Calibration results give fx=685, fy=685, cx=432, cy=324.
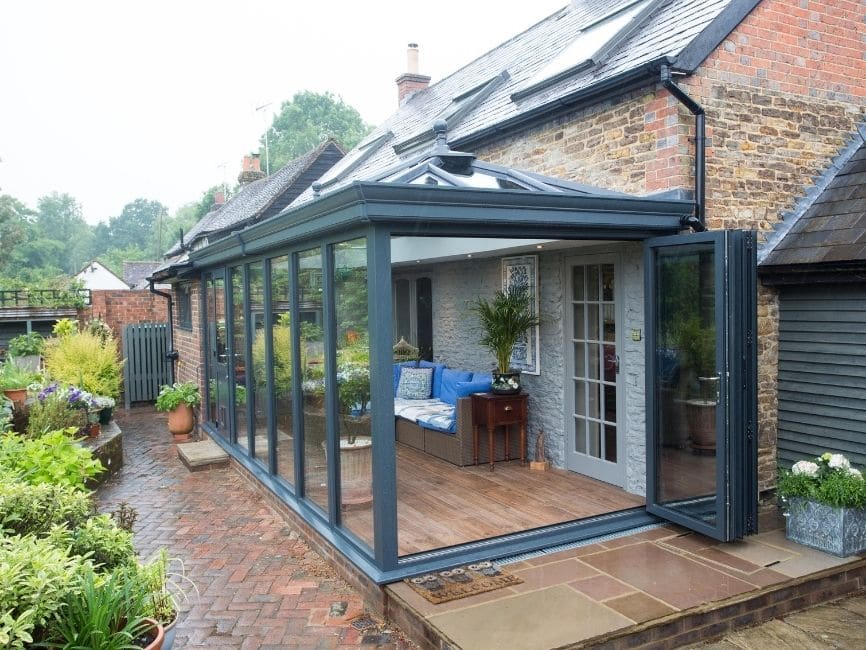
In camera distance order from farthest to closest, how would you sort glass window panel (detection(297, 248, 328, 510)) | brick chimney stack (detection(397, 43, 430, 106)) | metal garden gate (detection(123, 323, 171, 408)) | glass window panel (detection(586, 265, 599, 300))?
brick chimney stack (detection(397, 43, 430, 106)), metal garden gate (detection(123, 323, 171, 408)), glass window panel (detection(586, 265, 599, 300)), glass window panel (detection(297, 248, 328, 510))

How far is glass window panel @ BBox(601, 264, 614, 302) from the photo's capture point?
6.21 meters

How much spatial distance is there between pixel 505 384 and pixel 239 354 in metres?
3.03

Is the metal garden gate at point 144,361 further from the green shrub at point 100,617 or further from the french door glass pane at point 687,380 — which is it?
the green shrub at point 100,617

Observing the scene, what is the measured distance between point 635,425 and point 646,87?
2769 millimetres

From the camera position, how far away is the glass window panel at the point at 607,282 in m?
6.21

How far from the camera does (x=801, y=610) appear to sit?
420cm

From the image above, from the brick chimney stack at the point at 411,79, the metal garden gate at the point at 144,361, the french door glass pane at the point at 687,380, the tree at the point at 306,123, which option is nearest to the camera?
the french door glass pane at the point at 687,380

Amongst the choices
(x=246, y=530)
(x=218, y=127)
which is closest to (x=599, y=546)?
(x=246, y=530)

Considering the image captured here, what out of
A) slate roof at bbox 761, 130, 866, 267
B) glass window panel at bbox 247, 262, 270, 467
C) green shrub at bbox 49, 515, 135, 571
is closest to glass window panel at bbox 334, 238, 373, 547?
green shrub at bbox 49, 515, 135, 571

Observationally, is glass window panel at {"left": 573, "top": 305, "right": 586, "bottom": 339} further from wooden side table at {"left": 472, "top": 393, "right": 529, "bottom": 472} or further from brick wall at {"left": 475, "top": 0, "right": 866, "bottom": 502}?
brick wall at {"left": 475, "top": 0, "right": 866, "bottom": 502}

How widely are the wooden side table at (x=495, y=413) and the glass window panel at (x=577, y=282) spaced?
118cm

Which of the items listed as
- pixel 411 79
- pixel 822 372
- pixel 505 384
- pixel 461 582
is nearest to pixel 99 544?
pixel 461 582

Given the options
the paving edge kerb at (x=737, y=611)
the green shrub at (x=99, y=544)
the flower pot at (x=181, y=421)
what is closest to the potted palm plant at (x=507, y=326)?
Answer: the paving edge kerb at (x=737, y=611)

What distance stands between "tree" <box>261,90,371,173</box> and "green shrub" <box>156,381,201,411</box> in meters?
42.5
